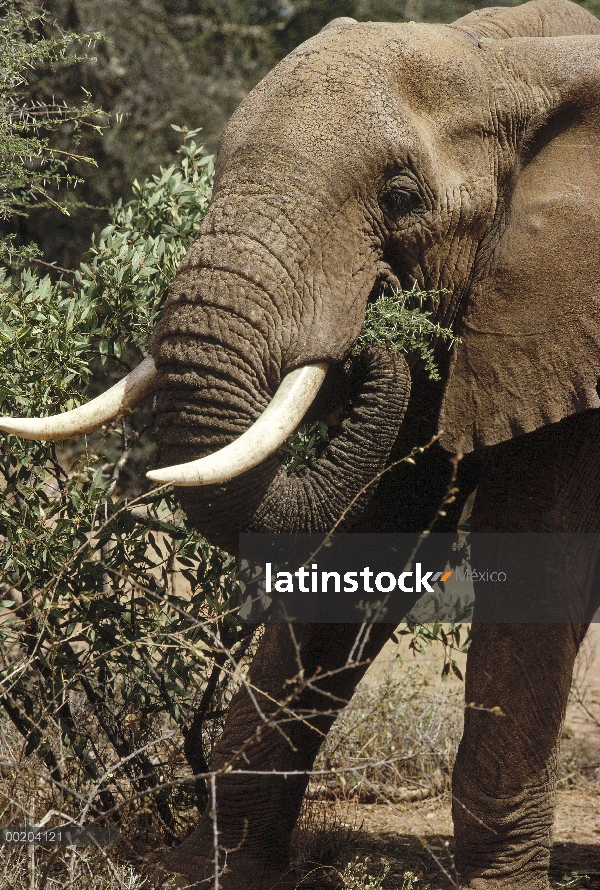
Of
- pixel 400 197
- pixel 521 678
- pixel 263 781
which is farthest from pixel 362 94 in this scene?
pixel 263 781

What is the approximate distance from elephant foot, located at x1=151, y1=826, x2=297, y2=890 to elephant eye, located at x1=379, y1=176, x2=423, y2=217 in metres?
2.10

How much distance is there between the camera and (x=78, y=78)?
10.6 m

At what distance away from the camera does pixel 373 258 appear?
3674 millimetres

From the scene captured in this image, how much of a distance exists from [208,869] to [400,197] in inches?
88.5

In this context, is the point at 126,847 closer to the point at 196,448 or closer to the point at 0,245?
the point at 196,448

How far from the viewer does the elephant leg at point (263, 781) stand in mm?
4184

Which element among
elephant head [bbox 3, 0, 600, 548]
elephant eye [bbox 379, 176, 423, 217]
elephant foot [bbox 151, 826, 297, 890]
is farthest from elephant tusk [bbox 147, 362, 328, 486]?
elephant foot [bbox 151, 826, 297, 890]

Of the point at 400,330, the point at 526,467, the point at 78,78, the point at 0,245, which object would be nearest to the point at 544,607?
the point at 526,467

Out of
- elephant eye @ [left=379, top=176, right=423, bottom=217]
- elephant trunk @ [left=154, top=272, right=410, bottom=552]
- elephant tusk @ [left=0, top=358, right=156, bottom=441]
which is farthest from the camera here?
elephant eye @ [left=379, top=176, right=423, bottom=217]

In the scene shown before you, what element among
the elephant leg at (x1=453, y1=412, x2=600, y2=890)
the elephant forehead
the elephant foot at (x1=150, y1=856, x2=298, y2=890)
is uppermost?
the elephant forehead

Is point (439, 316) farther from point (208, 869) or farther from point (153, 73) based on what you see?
point (153, 73)

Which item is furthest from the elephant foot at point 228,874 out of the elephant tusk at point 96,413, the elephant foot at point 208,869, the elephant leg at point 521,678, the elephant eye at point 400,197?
the elephant eye at point 400,197

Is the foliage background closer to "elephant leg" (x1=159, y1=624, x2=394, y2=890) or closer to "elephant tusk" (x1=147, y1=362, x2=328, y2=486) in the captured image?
"elephant leg" (x1=159, y1=624, x2=394, y2=890)

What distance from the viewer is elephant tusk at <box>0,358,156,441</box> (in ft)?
11.3
